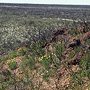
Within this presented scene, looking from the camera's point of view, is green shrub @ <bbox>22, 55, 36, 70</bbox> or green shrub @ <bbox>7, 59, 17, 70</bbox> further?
green shrub @ <bbox>7, 59, 17, 70</bbox>

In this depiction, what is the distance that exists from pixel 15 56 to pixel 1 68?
256 cm

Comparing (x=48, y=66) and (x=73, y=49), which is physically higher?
(x=73, y=49)

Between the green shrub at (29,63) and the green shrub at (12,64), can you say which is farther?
the green shrub at (12,64)

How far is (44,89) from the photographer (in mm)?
7832

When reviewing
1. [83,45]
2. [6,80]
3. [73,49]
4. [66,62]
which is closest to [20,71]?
[6,80]

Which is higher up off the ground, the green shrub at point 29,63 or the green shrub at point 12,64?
the green shrub at point 29,63

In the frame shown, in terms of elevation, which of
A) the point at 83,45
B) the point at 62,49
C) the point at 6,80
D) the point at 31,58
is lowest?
the point at 6,80

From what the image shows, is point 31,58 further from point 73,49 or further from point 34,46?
point 73,49

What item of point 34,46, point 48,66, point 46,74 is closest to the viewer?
point 46,74

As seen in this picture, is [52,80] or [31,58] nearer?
[52,80]

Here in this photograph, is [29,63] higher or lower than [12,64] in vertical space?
higher

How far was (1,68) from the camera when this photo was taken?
11172 mm

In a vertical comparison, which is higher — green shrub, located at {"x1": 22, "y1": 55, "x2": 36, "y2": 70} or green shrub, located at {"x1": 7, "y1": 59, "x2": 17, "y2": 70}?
green shrub, located at {"x1": 22, "y1": 55, "x2": 36, "y2": 70}

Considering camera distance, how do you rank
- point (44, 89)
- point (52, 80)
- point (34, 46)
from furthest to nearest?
point (34, 46) → point (52, 80) → point (44, 89)
